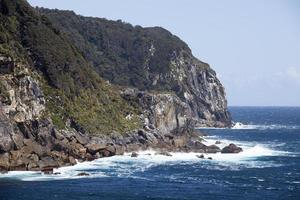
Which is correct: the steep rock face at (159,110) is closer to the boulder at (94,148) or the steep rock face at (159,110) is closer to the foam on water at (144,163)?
the foam on water at (144,163)

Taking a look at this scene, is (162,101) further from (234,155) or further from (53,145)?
(53,145)

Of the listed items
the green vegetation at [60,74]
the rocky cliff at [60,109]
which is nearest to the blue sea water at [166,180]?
the rocky cliff at [60,109]

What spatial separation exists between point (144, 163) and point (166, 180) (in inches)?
874

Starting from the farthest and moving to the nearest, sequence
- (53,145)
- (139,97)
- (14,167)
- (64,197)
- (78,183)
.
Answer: (139,97) < (53,145) < (14,167) < (78,183) < (64,197)

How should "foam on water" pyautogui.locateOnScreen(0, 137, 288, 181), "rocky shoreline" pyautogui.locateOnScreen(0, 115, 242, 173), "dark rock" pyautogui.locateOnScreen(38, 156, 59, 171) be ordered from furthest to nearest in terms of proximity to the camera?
"dark rock" pyautogui.locateOnScreen(38, 156, 59, 171)
"rocky shoreline" pyautogui.locateOnScreen(0, 115, 242, 173)
"foam on water" pyautogui.locateOnScreen(0, 137, 288, 181)

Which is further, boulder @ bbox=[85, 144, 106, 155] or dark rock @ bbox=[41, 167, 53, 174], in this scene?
boulder @ bbox=[85, 144, 106, 155]

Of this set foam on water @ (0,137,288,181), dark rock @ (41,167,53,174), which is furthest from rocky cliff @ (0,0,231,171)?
foam on water @ (0,137,288,181)

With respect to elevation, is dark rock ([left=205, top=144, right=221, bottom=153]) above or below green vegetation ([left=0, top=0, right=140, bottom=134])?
below

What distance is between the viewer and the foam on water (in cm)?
11188

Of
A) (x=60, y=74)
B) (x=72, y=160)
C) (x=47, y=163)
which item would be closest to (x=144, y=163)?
(x=72, y=160)

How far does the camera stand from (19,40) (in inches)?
5979

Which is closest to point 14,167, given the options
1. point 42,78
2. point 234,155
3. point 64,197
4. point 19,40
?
point 64,197

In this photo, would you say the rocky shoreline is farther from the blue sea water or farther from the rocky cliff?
the blue sea water

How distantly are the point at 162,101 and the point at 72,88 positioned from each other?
32.6 metres
